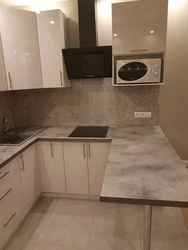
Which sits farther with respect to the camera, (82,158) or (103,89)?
(103,89)

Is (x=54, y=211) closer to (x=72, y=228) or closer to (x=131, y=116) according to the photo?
(x=72, y=228)

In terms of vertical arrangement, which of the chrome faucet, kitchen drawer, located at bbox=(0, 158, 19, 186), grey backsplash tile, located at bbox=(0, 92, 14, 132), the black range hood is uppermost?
the black range hood

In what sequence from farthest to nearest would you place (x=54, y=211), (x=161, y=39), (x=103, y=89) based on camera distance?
(x=103, y=89) → (x=54, y=211) → (x=161, y=39)

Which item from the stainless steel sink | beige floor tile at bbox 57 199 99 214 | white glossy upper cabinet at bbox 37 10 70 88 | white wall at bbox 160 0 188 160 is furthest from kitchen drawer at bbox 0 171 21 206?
white wall at bbox 160 0 188 160

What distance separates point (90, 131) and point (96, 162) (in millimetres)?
414

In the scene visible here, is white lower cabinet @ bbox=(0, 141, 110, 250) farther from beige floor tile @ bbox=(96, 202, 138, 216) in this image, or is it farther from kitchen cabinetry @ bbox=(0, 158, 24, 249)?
beige floor tile @ bbox=(96, 202, 138, 216)

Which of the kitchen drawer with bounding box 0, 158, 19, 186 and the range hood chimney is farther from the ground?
the range hood chimney

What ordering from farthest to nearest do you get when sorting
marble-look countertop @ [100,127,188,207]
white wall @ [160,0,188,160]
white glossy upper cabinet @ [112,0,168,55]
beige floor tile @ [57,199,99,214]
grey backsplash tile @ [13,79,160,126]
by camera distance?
white wall @ [160,0,188,160]
grey backsplash tile @ [13,79,160,126]
beige floor tile @ [57,199,99,214]
white glossy upper cabinet @ [112,0,168,55]
marble-look countertop @ [100,127,188,207]

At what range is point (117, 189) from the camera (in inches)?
46.8

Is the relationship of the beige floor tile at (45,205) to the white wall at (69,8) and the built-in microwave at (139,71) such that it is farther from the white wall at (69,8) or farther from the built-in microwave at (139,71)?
the white wall at (69,8)

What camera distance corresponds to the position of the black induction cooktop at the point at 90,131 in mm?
2354

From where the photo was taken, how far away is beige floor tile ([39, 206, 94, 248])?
1.88 m

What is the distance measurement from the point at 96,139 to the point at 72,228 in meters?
0.99

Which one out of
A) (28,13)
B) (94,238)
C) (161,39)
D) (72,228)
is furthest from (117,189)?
(28,13)
